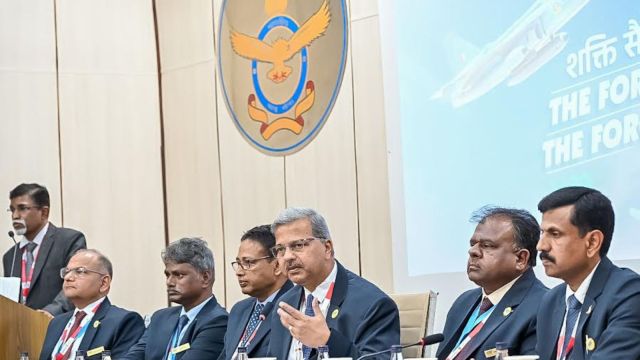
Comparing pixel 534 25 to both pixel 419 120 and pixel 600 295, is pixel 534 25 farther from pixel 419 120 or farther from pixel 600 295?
pixel 600 295

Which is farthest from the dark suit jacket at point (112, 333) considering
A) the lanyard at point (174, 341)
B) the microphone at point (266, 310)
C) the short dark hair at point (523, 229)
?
the short dark hair at point (523, 229)

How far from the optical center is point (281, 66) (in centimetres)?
758

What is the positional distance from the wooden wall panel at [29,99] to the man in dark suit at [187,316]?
3439 millimetres

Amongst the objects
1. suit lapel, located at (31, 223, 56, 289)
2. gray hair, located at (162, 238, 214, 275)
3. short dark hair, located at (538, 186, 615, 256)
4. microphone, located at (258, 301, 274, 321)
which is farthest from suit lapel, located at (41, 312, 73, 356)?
short dark hair, located at (538, 186, 615, 256)

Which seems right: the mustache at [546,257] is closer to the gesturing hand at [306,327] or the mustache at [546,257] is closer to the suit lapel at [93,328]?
the gesturing hand at [306,327]

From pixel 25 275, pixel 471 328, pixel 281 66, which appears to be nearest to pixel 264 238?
pixel 471 328

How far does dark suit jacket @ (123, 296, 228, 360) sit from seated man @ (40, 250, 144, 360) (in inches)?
5.6

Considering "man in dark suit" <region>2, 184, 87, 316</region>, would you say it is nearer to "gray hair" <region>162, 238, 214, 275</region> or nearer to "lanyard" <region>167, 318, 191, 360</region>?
"gray hair" <region>162, 238, 214, 275</region>

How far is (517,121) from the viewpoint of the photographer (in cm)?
543

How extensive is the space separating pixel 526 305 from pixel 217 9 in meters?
5.15

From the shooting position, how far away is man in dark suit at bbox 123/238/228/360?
16.6 feet

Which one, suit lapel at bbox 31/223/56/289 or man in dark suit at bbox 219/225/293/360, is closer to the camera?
man in dark suit at bbox 219/225/293/360

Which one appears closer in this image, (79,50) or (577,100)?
(577,100)

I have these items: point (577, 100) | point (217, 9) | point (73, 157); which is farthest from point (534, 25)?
point (73, 157)
